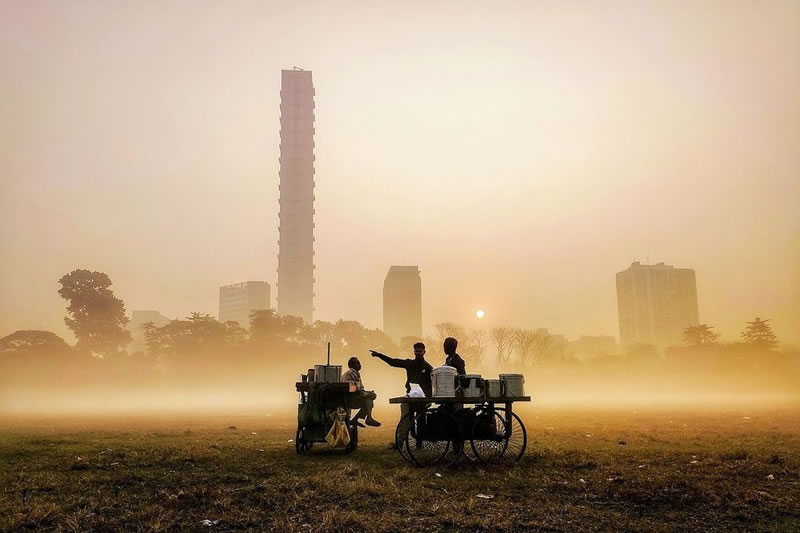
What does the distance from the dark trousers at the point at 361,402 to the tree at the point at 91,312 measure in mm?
92860

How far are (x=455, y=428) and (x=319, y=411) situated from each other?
4.18m

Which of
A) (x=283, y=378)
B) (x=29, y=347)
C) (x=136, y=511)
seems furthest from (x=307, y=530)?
(x=29, y=347)

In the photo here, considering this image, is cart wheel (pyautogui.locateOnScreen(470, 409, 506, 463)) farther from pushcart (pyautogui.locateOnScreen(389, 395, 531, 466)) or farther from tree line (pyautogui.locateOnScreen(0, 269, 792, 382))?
tree line (pyautogui.locateOnScreen(0, 269, 792, 382))

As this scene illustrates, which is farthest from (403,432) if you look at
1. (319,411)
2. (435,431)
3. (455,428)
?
(319,411)

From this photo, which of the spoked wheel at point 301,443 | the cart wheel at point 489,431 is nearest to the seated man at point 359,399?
the spoked wheel at point 301,443

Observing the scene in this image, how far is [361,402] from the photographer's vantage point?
58.2 ft

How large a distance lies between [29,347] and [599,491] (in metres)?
101

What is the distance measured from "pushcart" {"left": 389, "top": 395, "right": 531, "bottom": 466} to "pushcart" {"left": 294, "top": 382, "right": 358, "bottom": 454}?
2336 mm

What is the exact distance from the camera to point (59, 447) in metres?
19.8

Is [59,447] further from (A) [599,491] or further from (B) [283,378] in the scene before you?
(B) [283,378]

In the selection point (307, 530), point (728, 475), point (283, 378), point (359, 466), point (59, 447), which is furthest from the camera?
point (283, 378)

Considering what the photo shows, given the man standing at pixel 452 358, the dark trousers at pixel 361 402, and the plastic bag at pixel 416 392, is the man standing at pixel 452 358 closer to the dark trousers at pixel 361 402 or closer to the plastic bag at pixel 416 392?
the plastic bag at pixel 416 392

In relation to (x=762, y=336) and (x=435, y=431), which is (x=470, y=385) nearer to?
(x=435, y=431)

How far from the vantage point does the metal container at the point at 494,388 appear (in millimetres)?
15266
